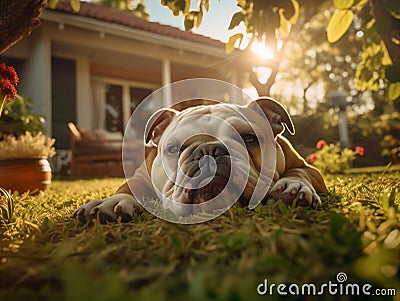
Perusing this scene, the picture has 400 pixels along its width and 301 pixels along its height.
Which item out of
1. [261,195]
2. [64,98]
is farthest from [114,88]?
[261,195]

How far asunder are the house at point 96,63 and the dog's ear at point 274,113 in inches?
244

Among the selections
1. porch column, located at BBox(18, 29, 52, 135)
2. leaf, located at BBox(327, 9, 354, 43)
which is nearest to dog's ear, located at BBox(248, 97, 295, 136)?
leaf, located at BBox(327, 9, 354, 43)

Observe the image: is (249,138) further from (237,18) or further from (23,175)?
(23,175)

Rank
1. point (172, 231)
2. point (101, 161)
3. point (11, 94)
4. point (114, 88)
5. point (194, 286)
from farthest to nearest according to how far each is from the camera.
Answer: point (114, 88) → point (101, 161) → point (11, 94) → point (172, 231) → point (194, 286)

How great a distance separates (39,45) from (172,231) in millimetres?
9581

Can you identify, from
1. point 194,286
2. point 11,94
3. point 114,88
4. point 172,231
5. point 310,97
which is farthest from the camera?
point 310,97

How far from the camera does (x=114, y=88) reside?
12.6 metres

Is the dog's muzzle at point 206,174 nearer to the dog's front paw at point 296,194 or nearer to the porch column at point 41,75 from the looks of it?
the dog's front paw at point 296,194

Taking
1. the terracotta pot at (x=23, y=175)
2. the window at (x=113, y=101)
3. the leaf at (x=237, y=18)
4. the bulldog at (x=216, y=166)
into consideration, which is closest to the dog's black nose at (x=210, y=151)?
the bulldog at (x=216, y=166)

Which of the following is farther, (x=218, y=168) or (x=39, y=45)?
(x=39, y=45)

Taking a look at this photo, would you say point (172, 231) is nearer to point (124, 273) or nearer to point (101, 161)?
point (124, 273)

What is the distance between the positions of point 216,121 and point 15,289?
1.31 m

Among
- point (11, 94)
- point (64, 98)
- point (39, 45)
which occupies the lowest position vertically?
point (11, 94)

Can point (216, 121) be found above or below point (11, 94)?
below
